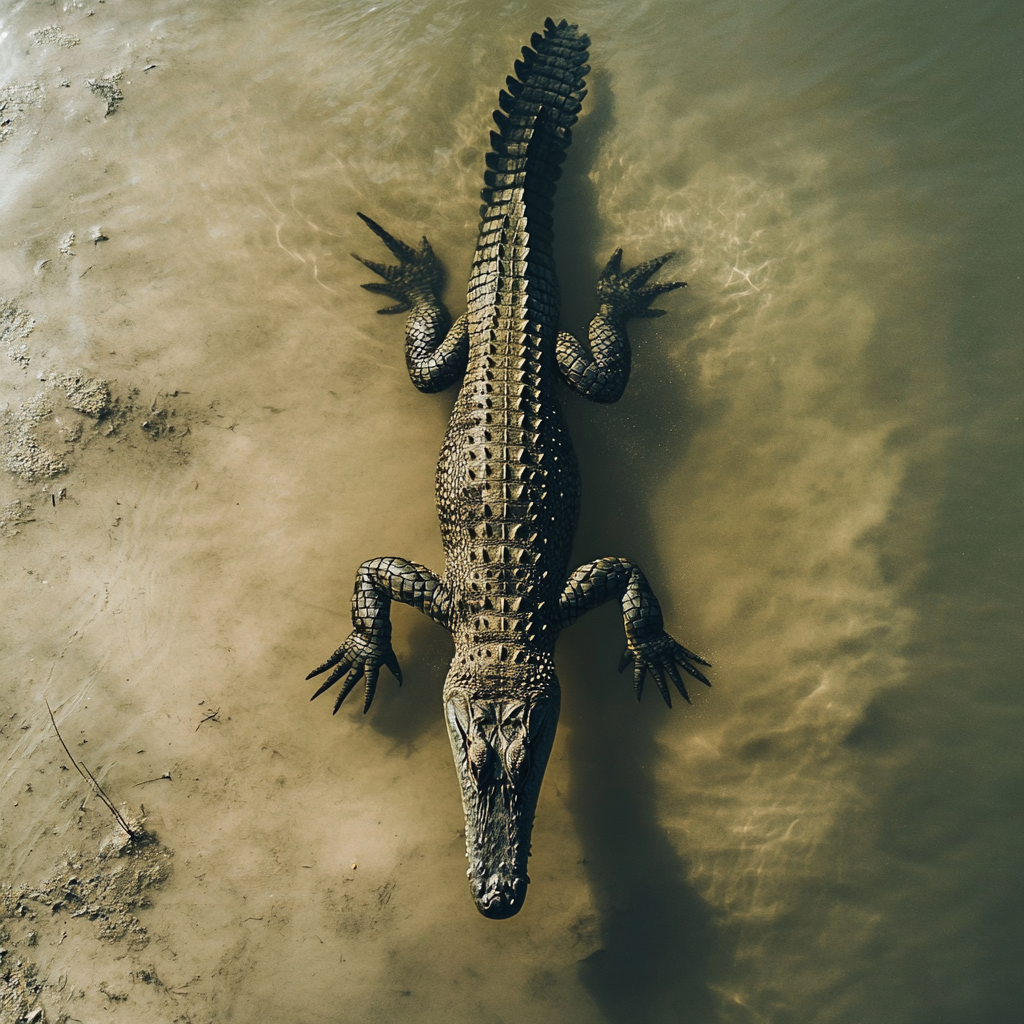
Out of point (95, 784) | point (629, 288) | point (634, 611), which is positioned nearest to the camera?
point (634, 611)

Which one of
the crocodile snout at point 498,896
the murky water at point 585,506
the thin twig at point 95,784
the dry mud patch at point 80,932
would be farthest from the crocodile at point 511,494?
the dry mud patch at point 80,932

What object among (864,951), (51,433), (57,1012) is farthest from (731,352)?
(57,1012)

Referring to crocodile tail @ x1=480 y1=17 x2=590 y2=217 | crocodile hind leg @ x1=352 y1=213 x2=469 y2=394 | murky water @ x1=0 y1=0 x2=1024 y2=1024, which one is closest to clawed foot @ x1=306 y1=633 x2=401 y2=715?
murky water @ x1=0 y1=0 x2=1024 y2=1024

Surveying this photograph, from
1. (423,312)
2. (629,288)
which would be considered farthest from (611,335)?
(423,312)

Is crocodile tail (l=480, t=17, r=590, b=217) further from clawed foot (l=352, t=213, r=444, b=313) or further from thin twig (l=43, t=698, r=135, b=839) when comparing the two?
thin twig (l=43, t=698, r=135, b=839)

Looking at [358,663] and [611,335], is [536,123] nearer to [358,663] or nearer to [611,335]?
[611,335]

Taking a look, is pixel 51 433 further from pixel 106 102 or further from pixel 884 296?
pixel 884 296
